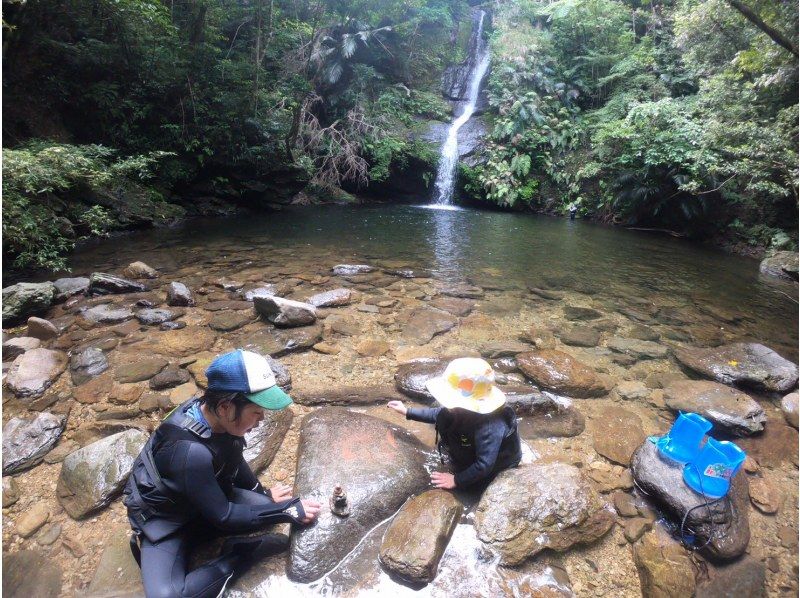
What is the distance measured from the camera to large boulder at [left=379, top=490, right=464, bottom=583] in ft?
6.61

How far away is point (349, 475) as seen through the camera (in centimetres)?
245

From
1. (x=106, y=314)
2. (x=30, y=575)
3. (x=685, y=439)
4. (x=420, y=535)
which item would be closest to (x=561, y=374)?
(x=685, y=439)

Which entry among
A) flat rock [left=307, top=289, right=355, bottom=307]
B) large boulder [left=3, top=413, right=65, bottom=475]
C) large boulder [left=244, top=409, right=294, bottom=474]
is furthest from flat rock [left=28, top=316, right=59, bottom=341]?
large boulder [left=244, top=409, right=294, bottom=474]

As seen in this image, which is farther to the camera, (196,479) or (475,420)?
(475,420)

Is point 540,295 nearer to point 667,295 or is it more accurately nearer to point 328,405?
point 667,295

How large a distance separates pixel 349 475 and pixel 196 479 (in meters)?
0.97

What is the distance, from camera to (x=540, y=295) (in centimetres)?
623

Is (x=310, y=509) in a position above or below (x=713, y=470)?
below

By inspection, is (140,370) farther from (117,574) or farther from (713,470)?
(713,470)

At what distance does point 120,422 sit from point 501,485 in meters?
2.90

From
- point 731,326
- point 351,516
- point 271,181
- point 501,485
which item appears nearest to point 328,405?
point 351,516

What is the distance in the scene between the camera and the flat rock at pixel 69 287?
5318 mm

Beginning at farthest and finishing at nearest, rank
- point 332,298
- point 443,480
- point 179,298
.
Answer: point 332,298
point 179,298
point 443,480

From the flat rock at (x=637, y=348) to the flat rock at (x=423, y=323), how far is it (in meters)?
1.86
